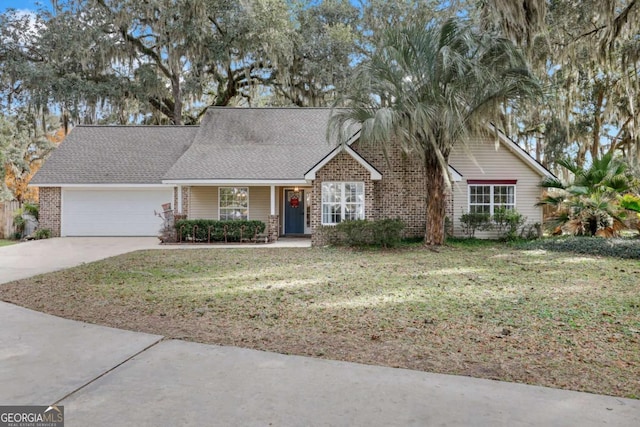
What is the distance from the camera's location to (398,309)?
19.3 ft

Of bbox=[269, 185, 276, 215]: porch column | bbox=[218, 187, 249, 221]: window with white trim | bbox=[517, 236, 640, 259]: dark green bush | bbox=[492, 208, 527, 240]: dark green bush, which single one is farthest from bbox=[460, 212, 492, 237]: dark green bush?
bbox=[218, 187, 249, 221]: window with white trim

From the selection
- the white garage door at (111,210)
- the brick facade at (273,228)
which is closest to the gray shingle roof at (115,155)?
the white garage door at (111,210)

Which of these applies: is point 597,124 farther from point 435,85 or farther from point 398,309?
point 398,309

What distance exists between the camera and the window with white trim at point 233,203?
17.9 meters

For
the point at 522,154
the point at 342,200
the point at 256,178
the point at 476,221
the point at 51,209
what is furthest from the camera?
the point at 51,209

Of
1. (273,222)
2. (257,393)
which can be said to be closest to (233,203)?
(273,222)

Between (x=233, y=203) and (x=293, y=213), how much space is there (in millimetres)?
2644

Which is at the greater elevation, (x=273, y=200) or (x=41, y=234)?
(x=273, y=200)

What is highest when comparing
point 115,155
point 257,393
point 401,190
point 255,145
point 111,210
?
point 255,145

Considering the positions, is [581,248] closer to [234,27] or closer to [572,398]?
[572,398]

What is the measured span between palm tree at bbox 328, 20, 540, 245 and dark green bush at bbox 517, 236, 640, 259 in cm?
397

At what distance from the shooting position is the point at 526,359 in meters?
4.04

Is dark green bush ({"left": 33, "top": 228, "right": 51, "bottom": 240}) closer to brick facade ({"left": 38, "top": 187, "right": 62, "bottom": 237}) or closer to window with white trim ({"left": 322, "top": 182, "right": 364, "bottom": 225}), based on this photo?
brick facade ({"left": 38, "top": 187, "right": 62, "bottom": 237})

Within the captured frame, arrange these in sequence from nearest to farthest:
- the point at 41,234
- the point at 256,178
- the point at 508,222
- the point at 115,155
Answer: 1. the point at 508,222
2. the point at 256,178
3. the point at 41,234
4. the point at 115,155
